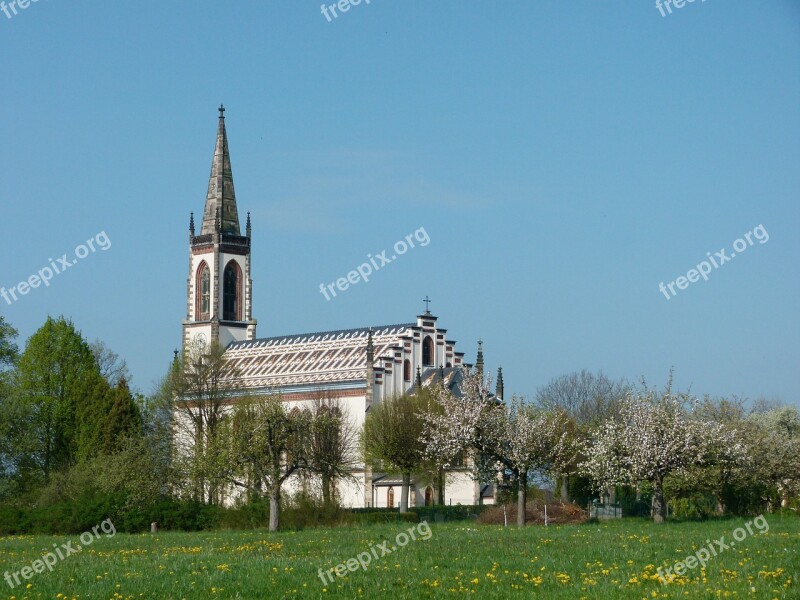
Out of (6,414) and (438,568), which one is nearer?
(438,568)

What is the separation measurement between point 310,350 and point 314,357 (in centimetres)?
135

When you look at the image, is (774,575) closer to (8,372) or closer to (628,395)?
(628,395)

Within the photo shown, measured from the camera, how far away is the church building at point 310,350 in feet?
286

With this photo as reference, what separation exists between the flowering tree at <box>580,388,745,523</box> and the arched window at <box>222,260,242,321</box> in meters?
61.9

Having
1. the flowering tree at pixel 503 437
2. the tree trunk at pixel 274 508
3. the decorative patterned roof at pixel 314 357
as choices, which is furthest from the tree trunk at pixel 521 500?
the decorative patterned roof at pixel 314 357

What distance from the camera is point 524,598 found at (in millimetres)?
21531

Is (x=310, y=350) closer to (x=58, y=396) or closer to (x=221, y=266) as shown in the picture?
(x=221, y=266)

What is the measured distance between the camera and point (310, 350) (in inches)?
3878

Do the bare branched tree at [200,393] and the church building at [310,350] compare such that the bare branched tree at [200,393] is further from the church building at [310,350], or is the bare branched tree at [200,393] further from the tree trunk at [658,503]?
the tree trunk at [658,503]

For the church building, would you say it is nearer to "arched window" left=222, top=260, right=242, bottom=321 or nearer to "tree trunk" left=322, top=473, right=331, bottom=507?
"arched window" left=222, top=260, right=242, bottom=321

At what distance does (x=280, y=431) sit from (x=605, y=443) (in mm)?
13968

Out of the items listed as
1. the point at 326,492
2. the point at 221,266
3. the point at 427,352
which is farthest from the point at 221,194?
the point at 326,492

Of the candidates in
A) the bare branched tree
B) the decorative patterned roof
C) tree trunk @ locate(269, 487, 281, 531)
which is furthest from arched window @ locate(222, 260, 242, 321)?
tree trunk @ locate(269, 487, 281, 531)

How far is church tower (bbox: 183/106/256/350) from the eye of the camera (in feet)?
361
